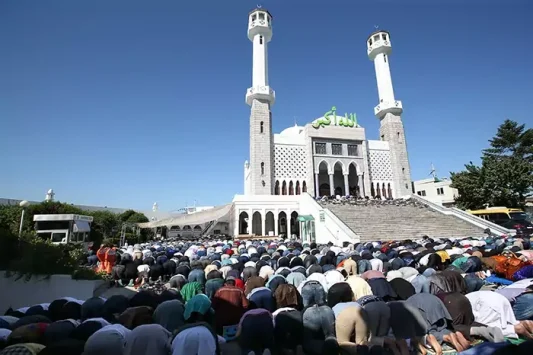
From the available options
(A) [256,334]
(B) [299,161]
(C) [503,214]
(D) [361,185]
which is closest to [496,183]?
(C) [503,214]

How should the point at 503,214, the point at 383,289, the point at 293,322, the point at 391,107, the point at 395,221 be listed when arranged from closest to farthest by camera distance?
the point at 293,322
the point at 383,289
the point at 395,221
the point at 503,214
the point at 391,107

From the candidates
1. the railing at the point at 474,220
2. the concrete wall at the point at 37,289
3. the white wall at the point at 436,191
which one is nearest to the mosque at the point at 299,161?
the railing at the point at 474,220

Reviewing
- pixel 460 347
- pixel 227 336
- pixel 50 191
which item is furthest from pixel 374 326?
→ pixel 50 191

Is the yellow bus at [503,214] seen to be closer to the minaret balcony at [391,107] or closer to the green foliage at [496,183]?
the green foliage at [496,183]

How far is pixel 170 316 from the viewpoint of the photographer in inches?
176

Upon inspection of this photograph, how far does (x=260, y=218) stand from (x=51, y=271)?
22.0 meters

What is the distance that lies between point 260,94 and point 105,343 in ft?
99.0

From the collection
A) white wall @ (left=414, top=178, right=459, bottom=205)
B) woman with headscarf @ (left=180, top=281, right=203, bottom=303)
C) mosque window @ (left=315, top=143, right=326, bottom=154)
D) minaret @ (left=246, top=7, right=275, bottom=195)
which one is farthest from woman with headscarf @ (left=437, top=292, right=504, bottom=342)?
white wall @ (left=414, top=178, right=459, bottom=205)

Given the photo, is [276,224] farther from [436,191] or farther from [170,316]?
[436,191]

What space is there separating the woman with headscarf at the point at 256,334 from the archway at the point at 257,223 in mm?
24372

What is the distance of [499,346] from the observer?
107 inches

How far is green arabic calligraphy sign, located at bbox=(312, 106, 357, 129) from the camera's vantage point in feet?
108

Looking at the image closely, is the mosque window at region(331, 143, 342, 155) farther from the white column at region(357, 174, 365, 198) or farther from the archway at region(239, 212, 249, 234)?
the archway at region(239, 212, 249, 234)

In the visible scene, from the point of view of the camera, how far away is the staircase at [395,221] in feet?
62.3
